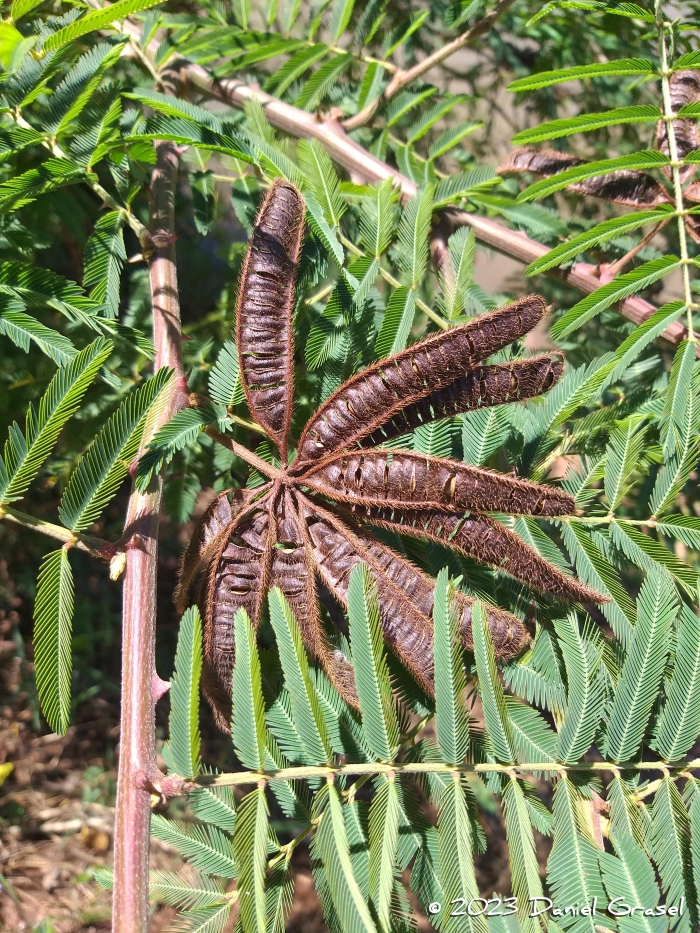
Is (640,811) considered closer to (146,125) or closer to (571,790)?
(571,790)

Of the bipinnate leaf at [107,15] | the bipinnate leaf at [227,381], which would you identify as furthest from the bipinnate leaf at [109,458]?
the bipinnate leaf at [107,15]

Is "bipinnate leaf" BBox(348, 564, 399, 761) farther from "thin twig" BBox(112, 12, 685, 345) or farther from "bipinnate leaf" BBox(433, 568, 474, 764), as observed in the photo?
"thin twig" BBox(112, 12, 685, 345)

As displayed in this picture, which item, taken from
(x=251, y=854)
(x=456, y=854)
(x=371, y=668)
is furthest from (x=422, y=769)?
(x=251, y=854)

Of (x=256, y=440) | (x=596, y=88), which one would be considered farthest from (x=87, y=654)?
(x=596, y=88)

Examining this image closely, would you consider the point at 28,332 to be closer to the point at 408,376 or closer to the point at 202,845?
the point at 408,376

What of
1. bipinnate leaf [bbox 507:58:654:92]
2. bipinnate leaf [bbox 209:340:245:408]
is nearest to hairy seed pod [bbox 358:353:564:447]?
bipinnate leaf [bbox 209:340:245:408]
